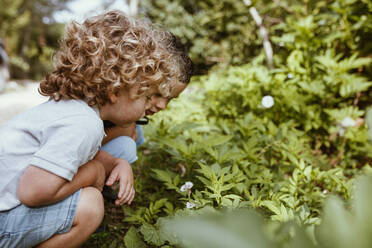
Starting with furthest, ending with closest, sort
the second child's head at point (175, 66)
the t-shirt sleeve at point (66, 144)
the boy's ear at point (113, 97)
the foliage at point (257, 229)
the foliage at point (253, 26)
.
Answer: the foliage at point (253, 26)
the second child's head at point (175, 66)
the boy's ear at point (113, 97)
the t-shirt sleeve at point (66, 144)
the foliage at point (257, 229)

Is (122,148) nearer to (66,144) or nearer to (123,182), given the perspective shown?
(123,182)

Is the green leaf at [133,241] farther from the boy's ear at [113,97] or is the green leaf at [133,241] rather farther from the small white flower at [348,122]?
the small white flower at [348,122]

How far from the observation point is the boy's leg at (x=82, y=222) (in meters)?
1.25

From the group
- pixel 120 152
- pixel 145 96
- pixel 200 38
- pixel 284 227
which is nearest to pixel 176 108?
pixel 120 152

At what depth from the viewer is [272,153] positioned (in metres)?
2.27

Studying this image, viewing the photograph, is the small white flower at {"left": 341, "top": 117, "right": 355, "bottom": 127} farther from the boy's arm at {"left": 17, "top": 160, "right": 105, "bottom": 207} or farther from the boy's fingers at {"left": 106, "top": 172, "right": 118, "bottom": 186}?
the boy's arm at {"left": 17, "top": 160, "right": 105, "bottom": 207}

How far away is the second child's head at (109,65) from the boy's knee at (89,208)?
387 mm

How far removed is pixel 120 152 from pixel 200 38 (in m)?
6.41

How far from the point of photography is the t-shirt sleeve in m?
1.08

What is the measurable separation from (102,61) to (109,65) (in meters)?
0.04

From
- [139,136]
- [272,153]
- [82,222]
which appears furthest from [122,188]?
[272,153]

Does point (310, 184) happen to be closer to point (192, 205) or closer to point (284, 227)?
point (192, 205)

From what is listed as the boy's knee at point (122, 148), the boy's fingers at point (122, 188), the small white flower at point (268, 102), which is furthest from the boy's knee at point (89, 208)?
the small white flower at point (268, 102)

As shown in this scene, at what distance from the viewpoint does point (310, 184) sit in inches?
69.1
